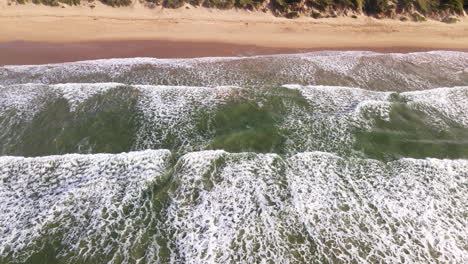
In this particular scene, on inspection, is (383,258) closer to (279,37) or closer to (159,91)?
(159,91)

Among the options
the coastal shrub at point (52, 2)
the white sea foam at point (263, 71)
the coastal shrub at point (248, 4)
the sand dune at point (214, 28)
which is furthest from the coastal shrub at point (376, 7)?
the coastal shrub at point (52, 2)

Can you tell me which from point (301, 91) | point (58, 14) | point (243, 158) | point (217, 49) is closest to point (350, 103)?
point (301, 91)

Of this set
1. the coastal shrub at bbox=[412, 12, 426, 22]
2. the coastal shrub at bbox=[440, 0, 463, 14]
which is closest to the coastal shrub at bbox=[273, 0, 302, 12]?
the coastal shrub at bbox=[412, 12, 426, 22]

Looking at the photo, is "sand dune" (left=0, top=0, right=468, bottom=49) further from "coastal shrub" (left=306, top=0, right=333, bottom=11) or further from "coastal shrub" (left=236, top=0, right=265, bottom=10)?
"coastal shrub" (left=306, top=0, right=333, bottom=11)

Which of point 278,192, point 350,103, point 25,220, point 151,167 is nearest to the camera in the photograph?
point 25,220

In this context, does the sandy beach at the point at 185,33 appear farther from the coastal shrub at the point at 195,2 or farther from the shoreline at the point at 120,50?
the coastal shrub at the point at 195,2
